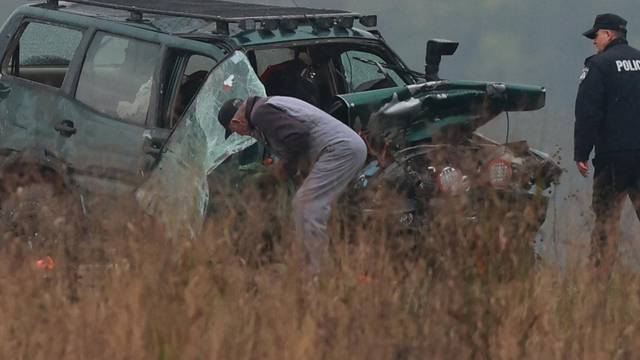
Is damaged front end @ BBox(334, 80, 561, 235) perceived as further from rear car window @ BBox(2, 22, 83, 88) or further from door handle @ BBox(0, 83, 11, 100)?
door handle @ BBox(0, 83, 11, 100)

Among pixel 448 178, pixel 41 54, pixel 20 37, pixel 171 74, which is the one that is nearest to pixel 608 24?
pixel 448 178

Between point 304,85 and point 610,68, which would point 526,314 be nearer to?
point 610,68

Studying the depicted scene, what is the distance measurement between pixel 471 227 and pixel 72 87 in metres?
→ 4.74

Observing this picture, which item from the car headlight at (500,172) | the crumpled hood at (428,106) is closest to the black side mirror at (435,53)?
the crumpled hood at (428,106)

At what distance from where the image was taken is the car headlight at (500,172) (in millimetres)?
9750

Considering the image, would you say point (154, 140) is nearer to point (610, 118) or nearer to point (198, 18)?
point (198, 18)

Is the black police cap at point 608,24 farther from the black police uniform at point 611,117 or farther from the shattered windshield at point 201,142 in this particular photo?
the shattered windshield at point 201,142

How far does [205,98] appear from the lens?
10023 mm

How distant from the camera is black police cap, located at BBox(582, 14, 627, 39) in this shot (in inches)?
410

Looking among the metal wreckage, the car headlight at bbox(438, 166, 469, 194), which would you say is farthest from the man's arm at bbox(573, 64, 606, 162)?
the car headlight at bbox(438, 166, 469, 194)

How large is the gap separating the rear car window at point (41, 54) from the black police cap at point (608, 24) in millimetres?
3676

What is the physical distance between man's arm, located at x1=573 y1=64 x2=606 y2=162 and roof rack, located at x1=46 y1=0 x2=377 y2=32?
1920 mm

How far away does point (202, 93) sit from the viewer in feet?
32.8

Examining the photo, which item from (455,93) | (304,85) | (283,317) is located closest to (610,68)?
(455,93)
